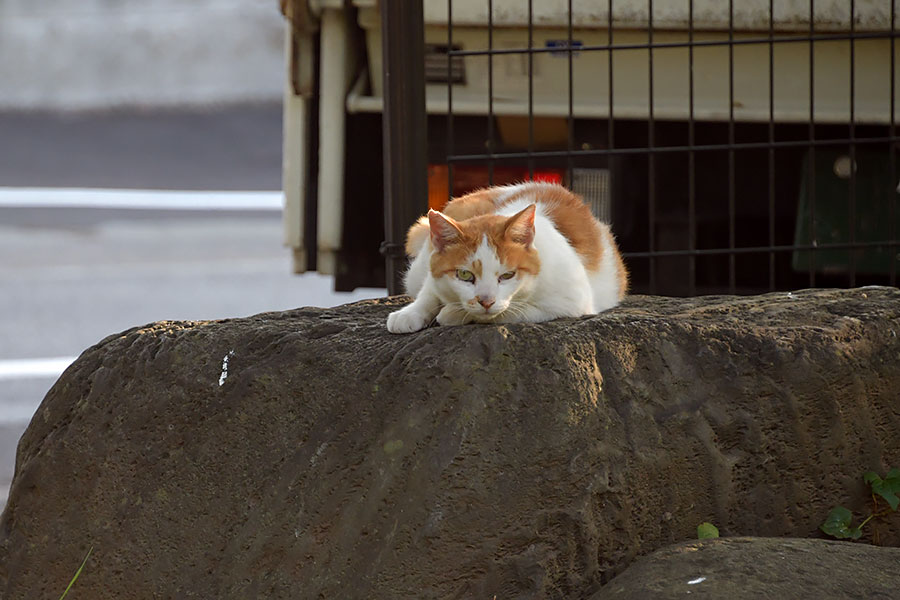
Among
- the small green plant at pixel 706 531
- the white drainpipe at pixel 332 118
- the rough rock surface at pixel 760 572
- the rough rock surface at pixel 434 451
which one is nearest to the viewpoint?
the rough rock surface at pixel 760 572

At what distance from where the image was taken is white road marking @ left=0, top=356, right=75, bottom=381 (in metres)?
6.95

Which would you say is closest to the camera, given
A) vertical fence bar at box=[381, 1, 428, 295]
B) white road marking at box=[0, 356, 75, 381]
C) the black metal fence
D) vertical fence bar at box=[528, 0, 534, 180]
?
vertical fence bar at box=[381, 1, 428, 295]

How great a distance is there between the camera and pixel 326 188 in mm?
4371

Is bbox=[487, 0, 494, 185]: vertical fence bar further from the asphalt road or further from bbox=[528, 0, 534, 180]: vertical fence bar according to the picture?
the asphalt road

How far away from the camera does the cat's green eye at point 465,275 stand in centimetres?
266

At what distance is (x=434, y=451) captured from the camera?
91.6 inches

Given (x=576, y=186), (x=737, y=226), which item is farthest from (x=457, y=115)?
(x=737, y=226)

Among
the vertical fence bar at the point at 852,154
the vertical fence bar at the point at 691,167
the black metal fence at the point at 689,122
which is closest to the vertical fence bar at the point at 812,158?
the black metal fence at the point at 689,122

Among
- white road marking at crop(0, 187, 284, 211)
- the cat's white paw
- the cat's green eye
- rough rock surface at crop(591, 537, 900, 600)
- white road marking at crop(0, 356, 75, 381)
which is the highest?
white road marking at crop(0, 187, 284, 211)

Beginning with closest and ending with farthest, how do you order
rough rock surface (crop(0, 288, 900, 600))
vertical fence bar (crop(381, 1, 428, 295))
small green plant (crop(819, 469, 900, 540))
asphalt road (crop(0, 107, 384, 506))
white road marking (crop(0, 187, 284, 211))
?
rough rock surface (crop(0, 288, 900, 600)) < small green plant (crop(819, 469, 900, 540)) < vertical fence bar (crop(381, 1, 428, 295)) < asphalt road (crop(0, 107, 384, 506)) < white road marking (crop(0, 187, 284, 211))

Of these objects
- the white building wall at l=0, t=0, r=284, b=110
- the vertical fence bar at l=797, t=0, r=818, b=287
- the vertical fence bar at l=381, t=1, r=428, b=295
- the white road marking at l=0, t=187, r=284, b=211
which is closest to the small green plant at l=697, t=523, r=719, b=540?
the vertical fence bar at l=381, t=1, r=428, b=295

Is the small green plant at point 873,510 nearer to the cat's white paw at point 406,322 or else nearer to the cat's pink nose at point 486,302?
the cat's pink nose at point 486,302

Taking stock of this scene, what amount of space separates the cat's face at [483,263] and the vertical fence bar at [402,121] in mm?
902

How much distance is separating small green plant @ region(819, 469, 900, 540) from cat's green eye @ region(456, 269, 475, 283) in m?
0.94
